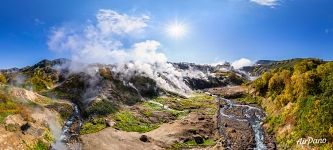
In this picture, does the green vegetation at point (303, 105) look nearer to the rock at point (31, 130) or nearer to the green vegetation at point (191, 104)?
the green vegetation at point (191, 104)

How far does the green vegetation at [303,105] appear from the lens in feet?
261

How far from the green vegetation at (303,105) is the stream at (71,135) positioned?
42.7 metres

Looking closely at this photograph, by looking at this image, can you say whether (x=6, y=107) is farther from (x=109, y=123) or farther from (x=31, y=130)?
(x=109, y=123)

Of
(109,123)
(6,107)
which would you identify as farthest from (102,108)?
(6,107)

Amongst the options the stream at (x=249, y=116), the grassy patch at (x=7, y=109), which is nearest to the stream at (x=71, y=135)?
the grassy patch at (x=7, y=109)

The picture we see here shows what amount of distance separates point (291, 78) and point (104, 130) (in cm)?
5223

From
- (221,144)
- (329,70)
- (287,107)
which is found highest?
(329,70)

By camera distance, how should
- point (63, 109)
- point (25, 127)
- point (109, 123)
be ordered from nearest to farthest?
point (25, 127) → point (109, 123) → point (63, 109)

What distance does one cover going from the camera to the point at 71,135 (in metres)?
94.3

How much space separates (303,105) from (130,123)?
142 ft

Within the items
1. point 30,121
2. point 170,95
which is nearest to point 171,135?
point 30,121

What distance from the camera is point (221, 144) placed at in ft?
286

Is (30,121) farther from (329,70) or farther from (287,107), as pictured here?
(329,70)

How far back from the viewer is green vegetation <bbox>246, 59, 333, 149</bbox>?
79.6 meters
